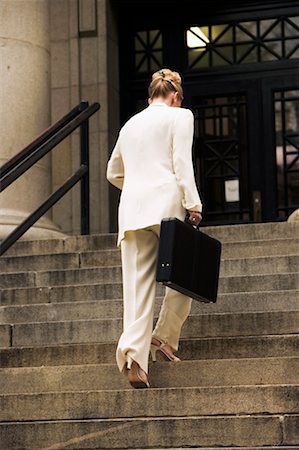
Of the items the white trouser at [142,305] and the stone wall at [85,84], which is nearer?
the white trouser at [142,305]

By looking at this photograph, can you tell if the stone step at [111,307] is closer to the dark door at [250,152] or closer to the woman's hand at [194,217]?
the woman's hand at [194,217]

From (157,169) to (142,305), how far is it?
823mm

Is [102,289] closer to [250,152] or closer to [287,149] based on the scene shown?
[250,152]

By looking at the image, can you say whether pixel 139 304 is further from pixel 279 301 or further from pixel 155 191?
pixel 279 301

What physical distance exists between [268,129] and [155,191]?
23.4ft

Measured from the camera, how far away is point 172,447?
6.98 metres

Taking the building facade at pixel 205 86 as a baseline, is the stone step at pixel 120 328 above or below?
below

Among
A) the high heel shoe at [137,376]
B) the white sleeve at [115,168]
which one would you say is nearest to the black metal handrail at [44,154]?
the white sleeve at [115,168]

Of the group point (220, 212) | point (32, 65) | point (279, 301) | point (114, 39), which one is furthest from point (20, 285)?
point (114, 39)

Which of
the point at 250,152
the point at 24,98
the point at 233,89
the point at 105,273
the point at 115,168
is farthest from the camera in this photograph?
the point at 233,89

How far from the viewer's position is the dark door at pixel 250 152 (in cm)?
1451

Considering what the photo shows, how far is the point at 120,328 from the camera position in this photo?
28.6 feet

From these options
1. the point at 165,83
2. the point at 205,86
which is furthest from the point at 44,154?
the point at 205,86

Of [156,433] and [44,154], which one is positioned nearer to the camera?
[156,433]
